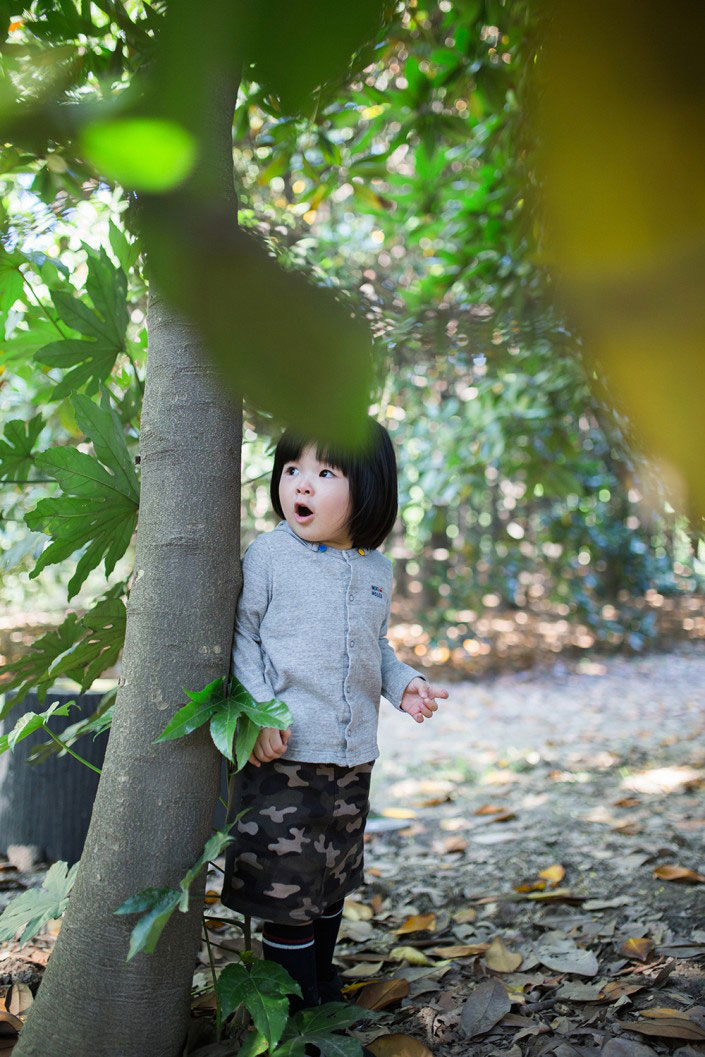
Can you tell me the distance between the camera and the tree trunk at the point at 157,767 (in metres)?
1.20

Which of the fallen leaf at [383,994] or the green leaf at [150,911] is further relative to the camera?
the fallen leaf at [383,994]

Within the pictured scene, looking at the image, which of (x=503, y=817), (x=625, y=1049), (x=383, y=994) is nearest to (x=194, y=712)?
(x=383, y=994)

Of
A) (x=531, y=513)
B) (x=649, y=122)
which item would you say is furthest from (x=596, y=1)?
(x=531, y=513)

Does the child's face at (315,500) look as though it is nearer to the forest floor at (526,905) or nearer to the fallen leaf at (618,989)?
the forest floor at (526,905)

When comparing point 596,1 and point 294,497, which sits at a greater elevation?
point 596,1

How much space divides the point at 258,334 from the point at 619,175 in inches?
5.0

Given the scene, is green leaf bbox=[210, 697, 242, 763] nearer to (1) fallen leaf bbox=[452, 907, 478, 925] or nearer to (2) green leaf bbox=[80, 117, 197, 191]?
(2) green leaf bbox=[80, 117, 197, 191]

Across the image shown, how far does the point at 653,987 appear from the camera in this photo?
5.12 ft

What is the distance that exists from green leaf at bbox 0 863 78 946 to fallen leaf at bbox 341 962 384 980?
0.61m

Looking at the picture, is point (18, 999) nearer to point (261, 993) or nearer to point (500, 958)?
point (261, 993)

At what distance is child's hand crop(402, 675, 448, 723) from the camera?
1548mm

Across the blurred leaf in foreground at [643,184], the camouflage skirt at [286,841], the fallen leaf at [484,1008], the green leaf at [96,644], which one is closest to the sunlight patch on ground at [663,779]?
the fallen leaf at [484,1008]

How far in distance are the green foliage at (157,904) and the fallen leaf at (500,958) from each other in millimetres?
816

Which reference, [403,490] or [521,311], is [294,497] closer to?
[521,311]
